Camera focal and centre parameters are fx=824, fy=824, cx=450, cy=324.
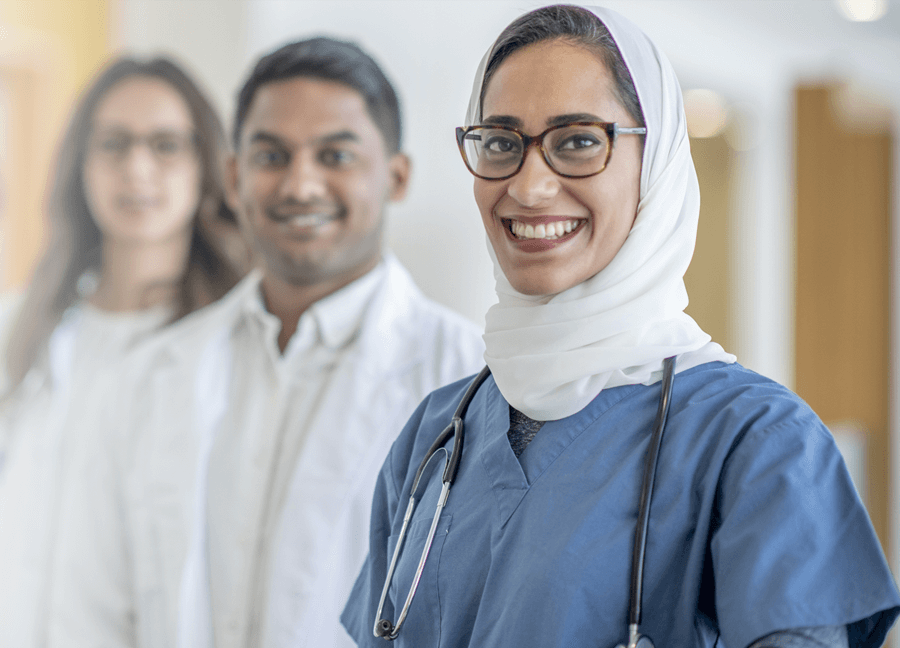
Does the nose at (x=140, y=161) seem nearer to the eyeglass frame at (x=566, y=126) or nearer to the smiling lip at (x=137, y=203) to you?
the smiling lip at (x=137, y=203)

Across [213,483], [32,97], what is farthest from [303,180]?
[32,97]

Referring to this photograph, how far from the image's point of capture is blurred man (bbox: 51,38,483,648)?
147 centimetres

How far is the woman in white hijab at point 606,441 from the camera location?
0.71 metres

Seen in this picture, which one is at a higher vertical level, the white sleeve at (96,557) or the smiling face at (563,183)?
the smiling face at (563,183)

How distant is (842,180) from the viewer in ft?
12.4

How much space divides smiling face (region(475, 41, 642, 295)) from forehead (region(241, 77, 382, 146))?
77cm

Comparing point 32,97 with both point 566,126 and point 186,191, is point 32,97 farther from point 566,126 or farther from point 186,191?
point 566,126

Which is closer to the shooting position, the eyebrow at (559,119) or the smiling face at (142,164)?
the eyebrow at (559,119)

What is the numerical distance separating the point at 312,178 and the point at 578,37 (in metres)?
0.83

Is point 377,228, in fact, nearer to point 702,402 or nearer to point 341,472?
point 341,472

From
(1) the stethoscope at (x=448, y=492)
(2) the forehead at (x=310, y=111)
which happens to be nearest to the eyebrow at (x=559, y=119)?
(1) the stethoscope at (x=448, y=492)

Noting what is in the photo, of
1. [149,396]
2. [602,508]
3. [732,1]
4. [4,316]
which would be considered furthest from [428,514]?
[732,1]

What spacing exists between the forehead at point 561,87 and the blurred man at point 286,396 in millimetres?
705

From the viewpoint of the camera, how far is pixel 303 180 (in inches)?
62.6
